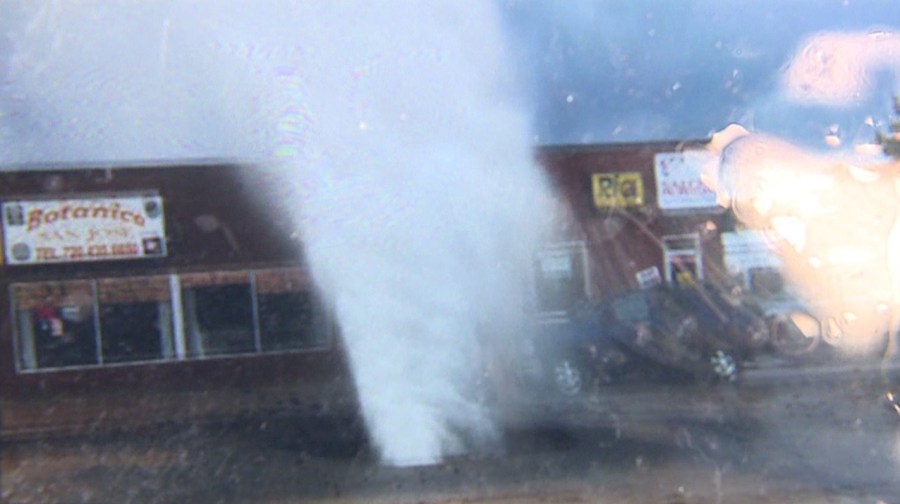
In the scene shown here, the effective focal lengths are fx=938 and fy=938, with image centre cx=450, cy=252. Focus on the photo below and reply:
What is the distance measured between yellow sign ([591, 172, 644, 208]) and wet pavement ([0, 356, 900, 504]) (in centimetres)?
883

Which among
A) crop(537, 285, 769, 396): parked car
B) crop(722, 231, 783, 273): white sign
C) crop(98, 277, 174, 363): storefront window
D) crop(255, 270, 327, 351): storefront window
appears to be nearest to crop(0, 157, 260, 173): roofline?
crop(255, 270, 327, 351): storefront window

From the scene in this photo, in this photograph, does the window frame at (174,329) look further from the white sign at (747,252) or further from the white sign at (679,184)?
the white sign at (747,252)

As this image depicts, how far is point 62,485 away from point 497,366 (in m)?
5.76

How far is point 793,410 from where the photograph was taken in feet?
35.1

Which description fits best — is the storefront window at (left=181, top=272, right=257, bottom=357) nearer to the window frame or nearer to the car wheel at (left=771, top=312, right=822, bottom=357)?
the window frame

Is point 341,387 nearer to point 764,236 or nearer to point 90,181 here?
point 90,181

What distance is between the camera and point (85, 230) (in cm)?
1802

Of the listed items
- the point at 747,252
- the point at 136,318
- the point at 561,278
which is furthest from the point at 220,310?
the point at 747,252

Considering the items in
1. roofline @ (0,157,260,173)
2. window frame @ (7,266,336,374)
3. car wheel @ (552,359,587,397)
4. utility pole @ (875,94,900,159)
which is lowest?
car wheel @ (552,359,587,397)

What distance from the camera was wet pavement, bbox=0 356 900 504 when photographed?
7.05 meters

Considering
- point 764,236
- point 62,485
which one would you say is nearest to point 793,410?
point 764,236

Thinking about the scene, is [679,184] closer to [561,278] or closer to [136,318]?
[561,278]

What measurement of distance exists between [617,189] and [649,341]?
6.27 meters

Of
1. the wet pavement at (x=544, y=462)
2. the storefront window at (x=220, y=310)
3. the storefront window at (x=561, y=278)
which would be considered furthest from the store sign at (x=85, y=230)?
the wet pavement at (x=544, y=462)
